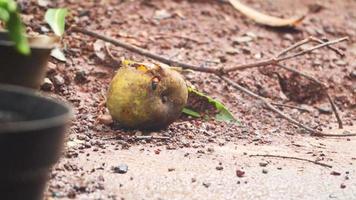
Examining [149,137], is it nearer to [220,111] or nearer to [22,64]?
[220,111]

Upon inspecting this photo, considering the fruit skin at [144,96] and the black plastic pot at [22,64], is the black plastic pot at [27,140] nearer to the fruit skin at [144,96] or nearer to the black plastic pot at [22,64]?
the black plastic pot at [22,64]

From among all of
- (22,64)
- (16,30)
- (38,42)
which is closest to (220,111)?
(38,42)

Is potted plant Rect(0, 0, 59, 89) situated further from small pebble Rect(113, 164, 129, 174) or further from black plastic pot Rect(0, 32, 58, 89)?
small pebble Rect(113, 164, 129, 174)

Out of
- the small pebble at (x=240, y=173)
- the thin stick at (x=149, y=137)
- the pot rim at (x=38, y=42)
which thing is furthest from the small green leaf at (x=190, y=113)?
the pot rim at (x=38, y=42)

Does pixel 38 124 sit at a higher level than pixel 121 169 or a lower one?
higher

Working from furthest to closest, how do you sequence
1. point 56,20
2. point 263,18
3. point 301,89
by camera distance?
point 263,18 < point 301,89 < point 56,20

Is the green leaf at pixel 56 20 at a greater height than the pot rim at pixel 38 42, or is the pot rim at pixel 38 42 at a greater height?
the pot rim at pixel 38 42

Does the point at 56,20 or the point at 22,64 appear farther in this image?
the point at 56,20
